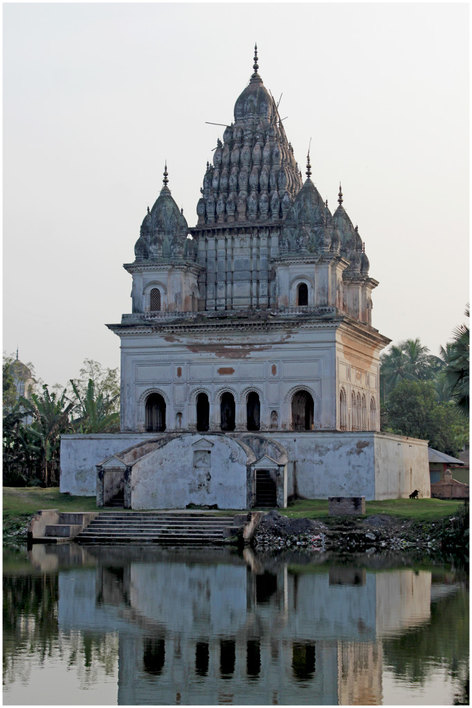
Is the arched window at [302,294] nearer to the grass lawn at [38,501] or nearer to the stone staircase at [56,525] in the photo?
the grass lawn at [38,501]

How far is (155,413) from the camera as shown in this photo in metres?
45.0

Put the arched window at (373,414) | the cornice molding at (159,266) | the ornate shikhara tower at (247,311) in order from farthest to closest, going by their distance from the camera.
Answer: the arched window at (373,414) < the cornice molding at (159,266) < the ornate shikhara tower at (247,311)

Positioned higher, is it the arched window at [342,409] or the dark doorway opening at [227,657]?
the arched window at [342,409]

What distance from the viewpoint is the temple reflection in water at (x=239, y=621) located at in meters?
15.4

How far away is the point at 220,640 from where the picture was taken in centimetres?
1836

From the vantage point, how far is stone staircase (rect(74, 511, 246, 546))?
106ft

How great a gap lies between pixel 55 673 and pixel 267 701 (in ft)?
10.00

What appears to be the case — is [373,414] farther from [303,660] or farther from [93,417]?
[303,660]

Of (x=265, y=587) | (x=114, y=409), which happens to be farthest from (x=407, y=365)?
(x=265, y=587)

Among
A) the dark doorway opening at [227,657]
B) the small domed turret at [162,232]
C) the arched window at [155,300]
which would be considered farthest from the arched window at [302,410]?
the dark doorway opening at [227,657]

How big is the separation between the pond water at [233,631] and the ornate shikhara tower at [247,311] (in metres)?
13.9

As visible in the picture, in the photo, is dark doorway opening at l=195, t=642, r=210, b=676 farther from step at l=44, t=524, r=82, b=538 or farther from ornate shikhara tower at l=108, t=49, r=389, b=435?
ornate shikhara tower at l=108, t=49, r=389, b=435

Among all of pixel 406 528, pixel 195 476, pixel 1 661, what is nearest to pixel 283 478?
pixel 195 476

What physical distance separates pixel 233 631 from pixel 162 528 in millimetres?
14377
